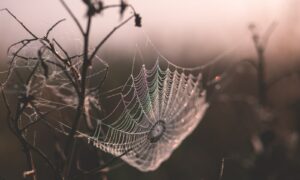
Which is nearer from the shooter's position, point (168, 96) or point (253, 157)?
point (253, 157)

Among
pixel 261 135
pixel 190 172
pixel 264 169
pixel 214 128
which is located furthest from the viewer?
pixel 214 128

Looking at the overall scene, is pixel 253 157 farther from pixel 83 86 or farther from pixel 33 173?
pixel 33 173

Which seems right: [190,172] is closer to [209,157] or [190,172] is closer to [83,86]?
[209,157]

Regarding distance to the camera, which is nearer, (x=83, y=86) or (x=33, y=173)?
(x=83, y=86)

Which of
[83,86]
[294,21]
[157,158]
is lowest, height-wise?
[157,158]

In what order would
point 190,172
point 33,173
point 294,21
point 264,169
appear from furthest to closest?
1. point 190,172
2. point 294,21
3. point 33,173
4. point 264,169

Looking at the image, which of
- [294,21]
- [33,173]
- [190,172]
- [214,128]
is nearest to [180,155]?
[190,172]

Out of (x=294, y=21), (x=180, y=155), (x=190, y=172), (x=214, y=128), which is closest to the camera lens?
(x=294, y=21)

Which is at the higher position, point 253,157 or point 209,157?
point 253,157

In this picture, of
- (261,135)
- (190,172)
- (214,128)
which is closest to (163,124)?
(190,172)

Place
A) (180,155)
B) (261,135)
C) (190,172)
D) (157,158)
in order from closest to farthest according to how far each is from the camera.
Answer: (261,135) < (157,158) < (190,172) < (180,155)
